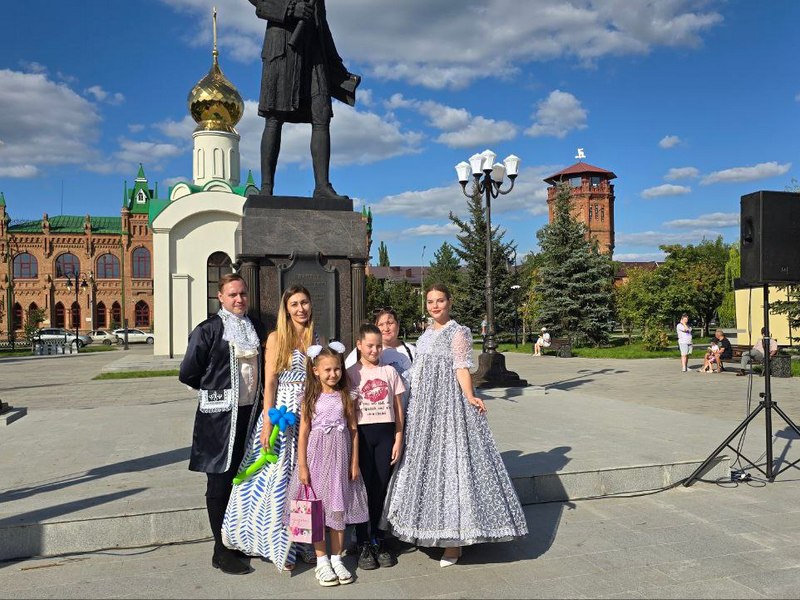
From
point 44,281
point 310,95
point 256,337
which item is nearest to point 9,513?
point 256,337

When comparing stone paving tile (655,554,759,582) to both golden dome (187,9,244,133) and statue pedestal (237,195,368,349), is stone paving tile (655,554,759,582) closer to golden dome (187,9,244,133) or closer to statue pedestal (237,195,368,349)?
statue pedestal (237,195,368,349)

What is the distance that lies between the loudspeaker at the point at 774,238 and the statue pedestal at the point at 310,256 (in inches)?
141

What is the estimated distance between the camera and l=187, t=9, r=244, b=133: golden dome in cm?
3447

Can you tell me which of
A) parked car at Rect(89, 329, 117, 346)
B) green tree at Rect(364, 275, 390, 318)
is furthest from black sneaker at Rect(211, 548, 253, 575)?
parked car at Rect(89, 329, 117, 346)

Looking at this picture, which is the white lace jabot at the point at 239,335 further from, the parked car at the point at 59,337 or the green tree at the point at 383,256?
the green tree at the point at 383,256

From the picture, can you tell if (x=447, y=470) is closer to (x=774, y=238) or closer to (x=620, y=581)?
(x=620, y=581)

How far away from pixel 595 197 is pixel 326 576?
8923cm

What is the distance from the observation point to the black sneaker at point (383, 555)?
158 inches

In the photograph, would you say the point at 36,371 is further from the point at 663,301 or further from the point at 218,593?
the point at 663,301

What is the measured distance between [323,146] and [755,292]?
88.1 ft

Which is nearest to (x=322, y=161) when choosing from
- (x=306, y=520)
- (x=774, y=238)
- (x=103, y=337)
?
(x=306, y=520)

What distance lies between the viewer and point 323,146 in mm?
6648

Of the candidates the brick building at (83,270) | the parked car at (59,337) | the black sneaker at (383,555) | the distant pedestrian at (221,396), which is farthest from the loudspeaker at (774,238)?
the brick building at (83,270)

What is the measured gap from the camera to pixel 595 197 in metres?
87.2
